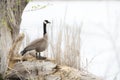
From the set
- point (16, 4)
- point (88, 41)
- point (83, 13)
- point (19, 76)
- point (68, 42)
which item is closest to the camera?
point (19, 76)

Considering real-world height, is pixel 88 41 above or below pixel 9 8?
below

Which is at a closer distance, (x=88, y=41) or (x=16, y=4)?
(x=16, y=4)

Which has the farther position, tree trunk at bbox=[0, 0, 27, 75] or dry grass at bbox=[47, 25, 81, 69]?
dry grass at bbox=[47, 25, 81, 69]

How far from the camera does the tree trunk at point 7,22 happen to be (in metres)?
2.35

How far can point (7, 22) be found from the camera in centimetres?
→ 252

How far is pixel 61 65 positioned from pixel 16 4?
68 centimetres

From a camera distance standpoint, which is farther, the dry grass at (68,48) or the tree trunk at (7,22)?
the dry grass at (68,48)

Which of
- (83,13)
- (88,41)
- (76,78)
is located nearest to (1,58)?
(76,78)

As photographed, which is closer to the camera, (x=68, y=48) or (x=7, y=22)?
(x=7, y=22)

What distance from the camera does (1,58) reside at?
2.40m

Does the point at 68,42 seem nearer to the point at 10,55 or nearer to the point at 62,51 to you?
the point at 62,51

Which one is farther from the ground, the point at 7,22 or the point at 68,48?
the point at 7,22

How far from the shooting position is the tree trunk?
7.70ft

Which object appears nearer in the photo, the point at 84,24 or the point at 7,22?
the point at 7,22
